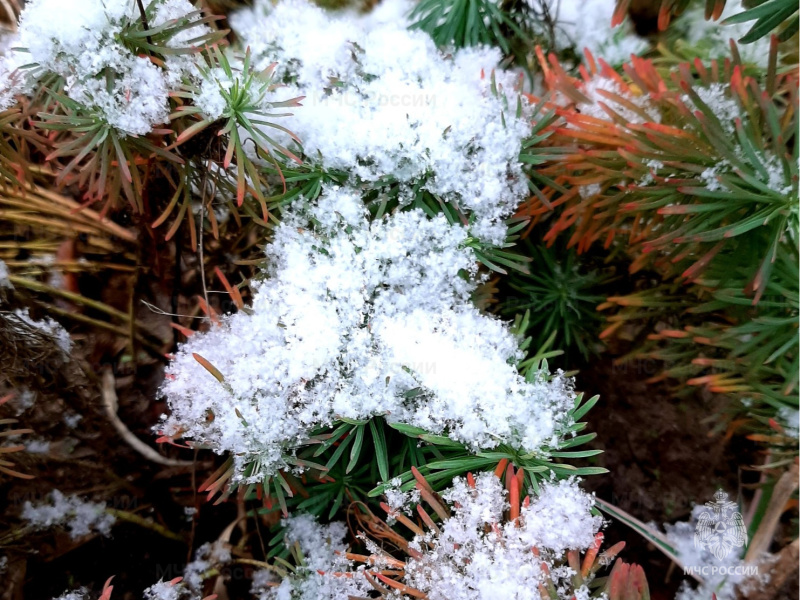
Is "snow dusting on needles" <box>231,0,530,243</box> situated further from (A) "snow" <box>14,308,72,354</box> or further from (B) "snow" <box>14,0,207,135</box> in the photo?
(A) "snow" <box>14,308,72,354</box>

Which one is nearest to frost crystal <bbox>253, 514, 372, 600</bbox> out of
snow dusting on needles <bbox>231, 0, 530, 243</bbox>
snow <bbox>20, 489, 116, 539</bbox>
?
snow <bbox>20, 489, 116, 539</bbox>

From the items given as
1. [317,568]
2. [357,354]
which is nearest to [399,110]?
[357,354]

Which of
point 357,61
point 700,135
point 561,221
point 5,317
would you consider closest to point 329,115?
point 357,61

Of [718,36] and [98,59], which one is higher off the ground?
[98,59]

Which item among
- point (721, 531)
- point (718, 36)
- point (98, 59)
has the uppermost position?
point (98, 59)

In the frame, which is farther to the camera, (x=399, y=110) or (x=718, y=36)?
(x=718, y=36)

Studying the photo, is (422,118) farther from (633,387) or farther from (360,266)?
(633,387)

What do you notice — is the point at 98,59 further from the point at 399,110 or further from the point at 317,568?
the point at 317,568
